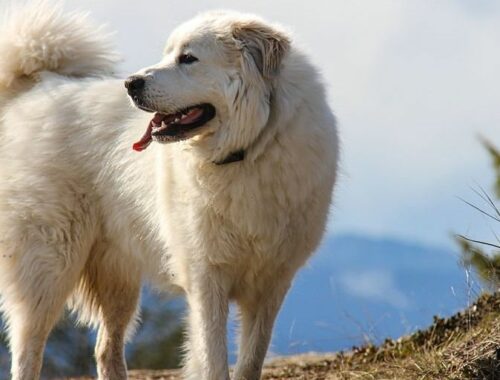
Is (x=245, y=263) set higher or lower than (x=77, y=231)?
higher

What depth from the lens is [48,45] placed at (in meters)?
6.92

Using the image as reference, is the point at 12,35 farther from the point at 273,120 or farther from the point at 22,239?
the point at 273,120

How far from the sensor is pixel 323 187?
5574mm

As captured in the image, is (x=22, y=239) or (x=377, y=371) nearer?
(x=377, y=371)

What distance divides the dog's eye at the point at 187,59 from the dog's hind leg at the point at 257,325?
48.4 inches

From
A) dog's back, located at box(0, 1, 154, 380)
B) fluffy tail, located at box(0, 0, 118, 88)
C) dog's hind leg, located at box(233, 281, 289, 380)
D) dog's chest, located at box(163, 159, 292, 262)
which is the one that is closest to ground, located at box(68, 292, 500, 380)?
dog's hind leg, located at box(233, 281, 289, 380)

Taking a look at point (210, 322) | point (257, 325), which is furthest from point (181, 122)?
point (257, 325)

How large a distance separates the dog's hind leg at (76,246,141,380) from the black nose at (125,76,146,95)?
62.9 inches

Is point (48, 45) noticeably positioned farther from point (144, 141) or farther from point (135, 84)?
point (135, 84)

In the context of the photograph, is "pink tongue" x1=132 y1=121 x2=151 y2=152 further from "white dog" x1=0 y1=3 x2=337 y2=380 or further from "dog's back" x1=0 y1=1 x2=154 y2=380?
"dog's back" x1=0 y1=1 x2=154 y2=380

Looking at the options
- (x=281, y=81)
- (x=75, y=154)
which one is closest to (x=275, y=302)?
(x=281, y=81)

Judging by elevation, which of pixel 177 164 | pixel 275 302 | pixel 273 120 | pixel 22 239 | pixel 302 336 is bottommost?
pixel 302 336

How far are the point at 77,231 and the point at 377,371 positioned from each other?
6.26 ft

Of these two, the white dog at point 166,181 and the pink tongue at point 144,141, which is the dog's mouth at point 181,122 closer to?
the white dog at point 166,181
